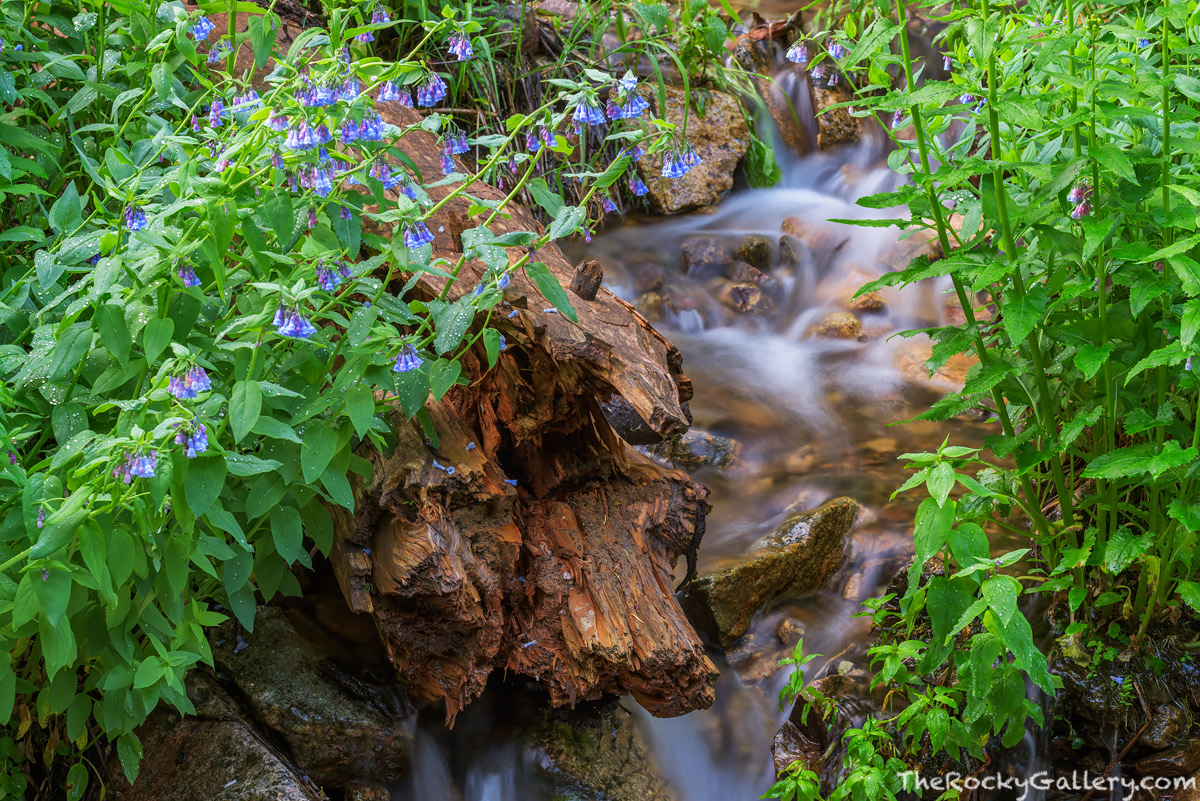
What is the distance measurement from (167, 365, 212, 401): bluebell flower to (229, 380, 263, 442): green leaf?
0.36 ft

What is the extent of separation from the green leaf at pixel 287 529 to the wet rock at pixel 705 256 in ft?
12.2

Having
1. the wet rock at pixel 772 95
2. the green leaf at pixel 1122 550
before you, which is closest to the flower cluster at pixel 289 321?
the green leaf at pixel 1122 550

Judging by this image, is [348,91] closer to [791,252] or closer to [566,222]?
[566,222]

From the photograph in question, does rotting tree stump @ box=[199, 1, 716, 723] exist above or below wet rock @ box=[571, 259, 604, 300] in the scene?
below

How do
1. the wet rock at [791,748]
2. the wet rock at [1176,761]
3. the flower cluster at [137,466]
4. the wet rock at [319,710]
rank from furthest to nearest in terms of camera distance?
the wet rock at [791,748], the wet rock at [319,710], the wet rock at [1176,761], the flower cluster at [137,466]

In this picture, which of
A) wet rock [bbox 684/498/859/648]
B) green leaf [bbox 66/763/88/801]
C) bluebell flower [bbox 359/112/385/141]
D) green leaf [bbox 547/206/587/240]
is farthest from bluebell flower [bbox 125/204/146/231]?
wet rock [bbox 684/498/859/648]

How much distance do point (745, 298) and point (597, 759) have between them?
10.3 ft

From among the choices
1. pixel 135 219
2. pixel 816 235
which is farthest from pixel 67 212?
pixel 816 235

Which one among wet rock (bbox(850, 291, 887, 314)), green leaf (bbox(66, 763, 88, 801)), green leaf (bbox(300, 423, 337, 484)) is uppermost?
green leaf (bbox(300, 423, 337, 484))

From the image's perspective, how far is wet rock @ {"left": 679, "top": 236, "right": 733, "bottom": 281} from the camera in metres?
5.36

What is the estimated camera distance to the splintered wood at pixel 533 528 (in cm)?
235

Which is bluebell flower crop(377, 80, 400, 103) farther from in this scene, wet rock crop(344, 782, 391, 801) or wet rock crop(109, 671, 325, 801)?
wet rock crop(344, 782, 391, 801)

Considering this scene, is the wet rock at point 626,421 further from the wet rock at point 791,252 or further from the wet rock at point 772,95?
the wet rock at point 772,95

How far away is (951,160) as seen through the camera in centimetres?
236
